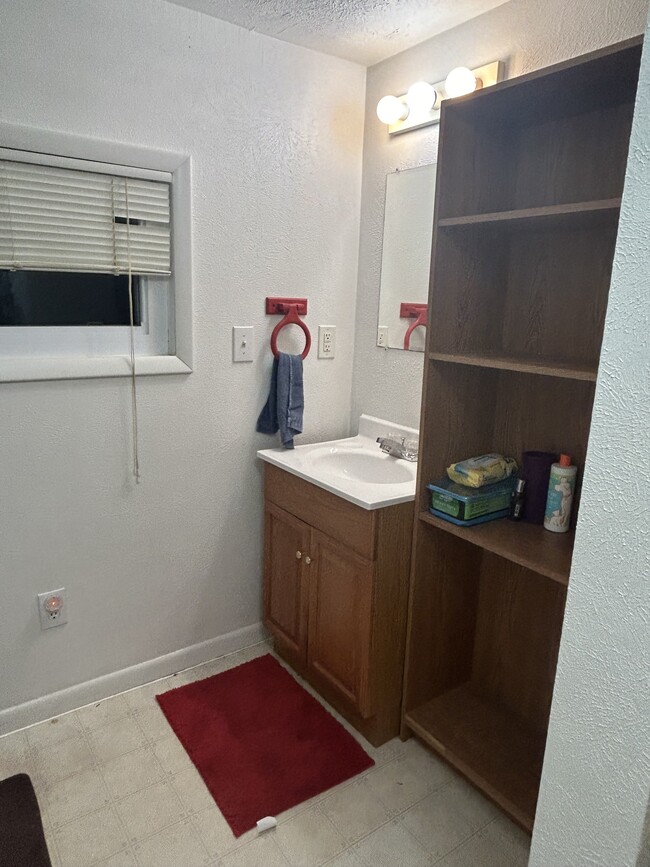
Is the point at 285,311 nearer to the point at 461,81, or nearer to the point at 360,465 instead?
the point at 360,465

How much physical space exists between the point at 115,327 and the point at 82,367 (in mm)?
187

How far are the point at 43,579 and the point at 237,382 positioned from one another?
35.3 inches

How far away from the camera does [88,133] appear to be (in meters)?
1.71

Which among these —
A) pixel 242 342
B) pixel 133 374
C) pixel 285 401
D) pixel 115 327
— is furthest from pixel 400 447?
pixel 115 327

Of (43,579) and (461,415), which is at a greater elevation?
(461,415)

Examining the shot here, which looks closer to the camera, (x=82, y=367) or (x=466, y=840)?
(x=466, y=840)

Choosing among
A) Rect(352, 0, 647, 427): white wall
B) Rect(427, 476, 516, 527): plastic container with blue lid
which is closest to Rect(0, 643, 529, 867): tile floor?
Rect(427, 476, 516, 527): plastic container with blue lid

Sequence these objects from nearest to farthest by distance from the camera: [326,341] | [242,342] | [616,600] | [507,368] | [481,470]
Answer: [616,600] < [507,368] < [481,470] < [242,342] < [326,341]

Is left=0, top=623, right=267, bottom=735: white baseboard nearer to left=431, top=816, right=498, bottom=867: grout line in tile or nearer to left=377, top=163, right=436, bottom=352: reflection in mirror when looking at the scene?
left=431, top=816, right=498, bottom=867: grout line in tile

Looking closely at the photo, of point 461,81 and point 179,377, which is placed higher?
point 461,81

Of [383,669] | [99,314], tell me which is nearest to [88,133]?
[99,314]

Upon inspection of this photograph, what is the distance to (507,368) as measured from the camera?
1.42 meters

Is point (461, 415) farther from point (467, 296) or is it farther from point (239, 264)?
point (239, 264)

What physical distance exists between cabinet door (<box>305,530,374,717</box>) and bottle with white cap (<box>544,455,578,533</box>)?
20.4 inches
